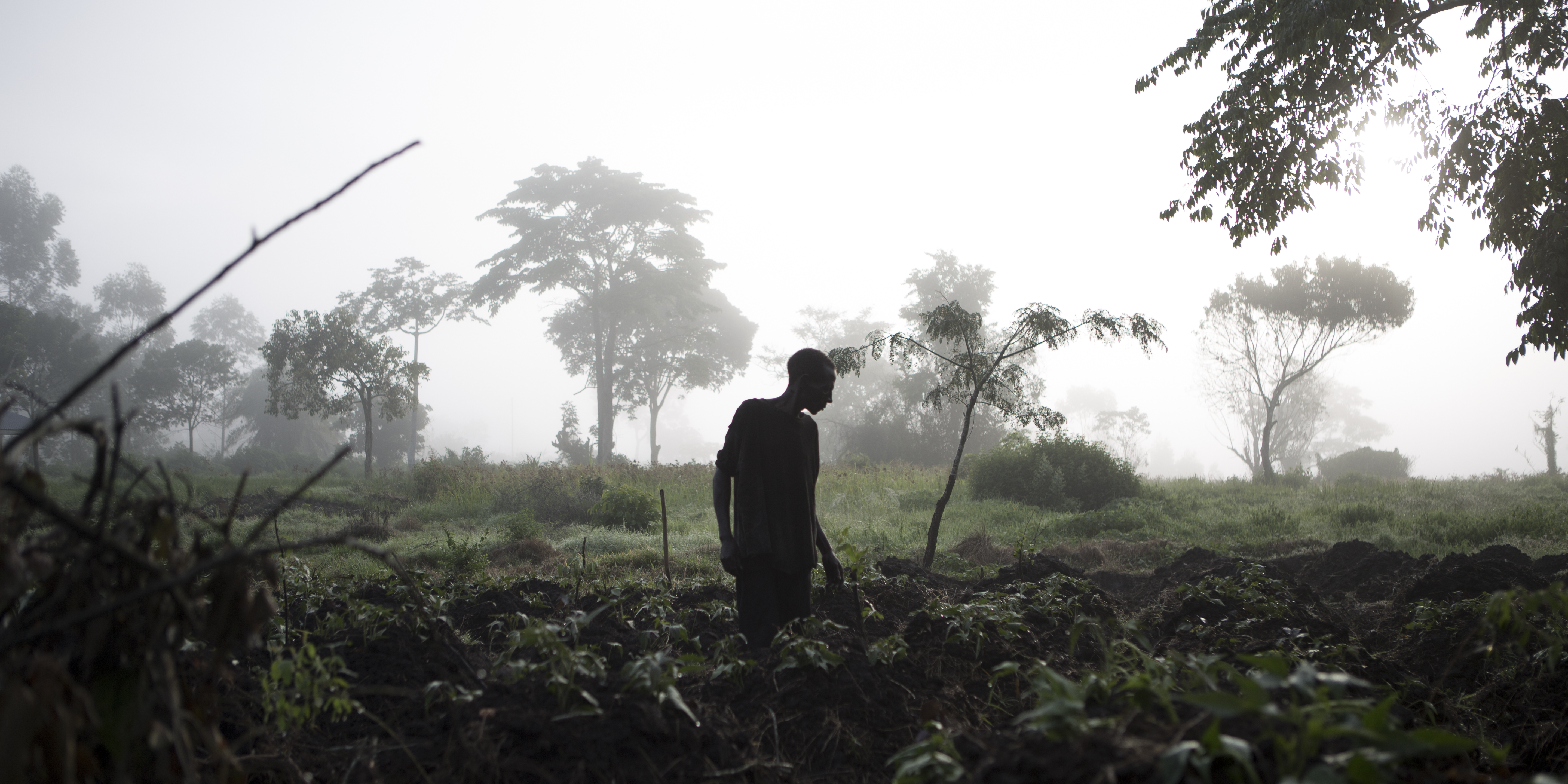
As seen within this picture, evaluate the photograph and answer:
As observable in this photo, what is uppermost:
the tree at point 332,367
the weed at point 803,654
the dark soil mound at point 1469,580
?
the tree at point 332,367

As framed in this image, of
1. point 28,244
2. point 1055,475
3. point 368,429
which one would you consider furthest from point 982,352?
point 28,244

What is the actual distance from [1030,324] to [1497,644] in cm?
460

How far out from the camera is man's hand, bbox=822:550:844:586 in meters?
4.27

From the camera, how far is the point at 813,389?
3.96 m

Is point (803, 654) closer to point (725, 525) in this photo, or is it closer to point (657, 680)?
point (657, 680)

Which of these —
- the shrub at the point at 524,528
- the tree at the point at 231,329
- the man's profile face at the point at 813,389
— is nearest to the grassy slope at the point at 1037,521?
the shrub at the point at 524,528

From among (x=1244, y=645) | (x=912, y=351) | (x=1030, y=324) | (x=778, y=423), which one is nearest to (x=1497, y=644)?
(x=1244, y=645)

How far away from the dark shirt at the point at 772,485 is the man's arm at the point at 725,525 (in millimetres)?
43

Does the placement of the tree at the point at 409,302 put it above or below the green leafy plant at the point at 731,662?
above

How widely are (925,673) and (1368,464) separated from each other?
34.3m

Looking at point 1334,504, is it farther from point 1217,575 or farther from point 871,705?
point 871,705

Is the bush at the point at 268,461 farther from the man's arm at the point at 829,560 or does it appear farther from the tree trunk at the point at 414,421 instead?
the man's arm at the point at 829,560

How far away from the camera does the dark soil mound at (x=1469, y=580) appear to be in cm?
500

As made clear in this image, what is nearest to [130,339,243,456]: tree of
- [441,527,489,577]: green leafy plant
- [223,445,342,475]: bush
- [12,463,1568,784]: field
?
[223,445,342,475]: bush
